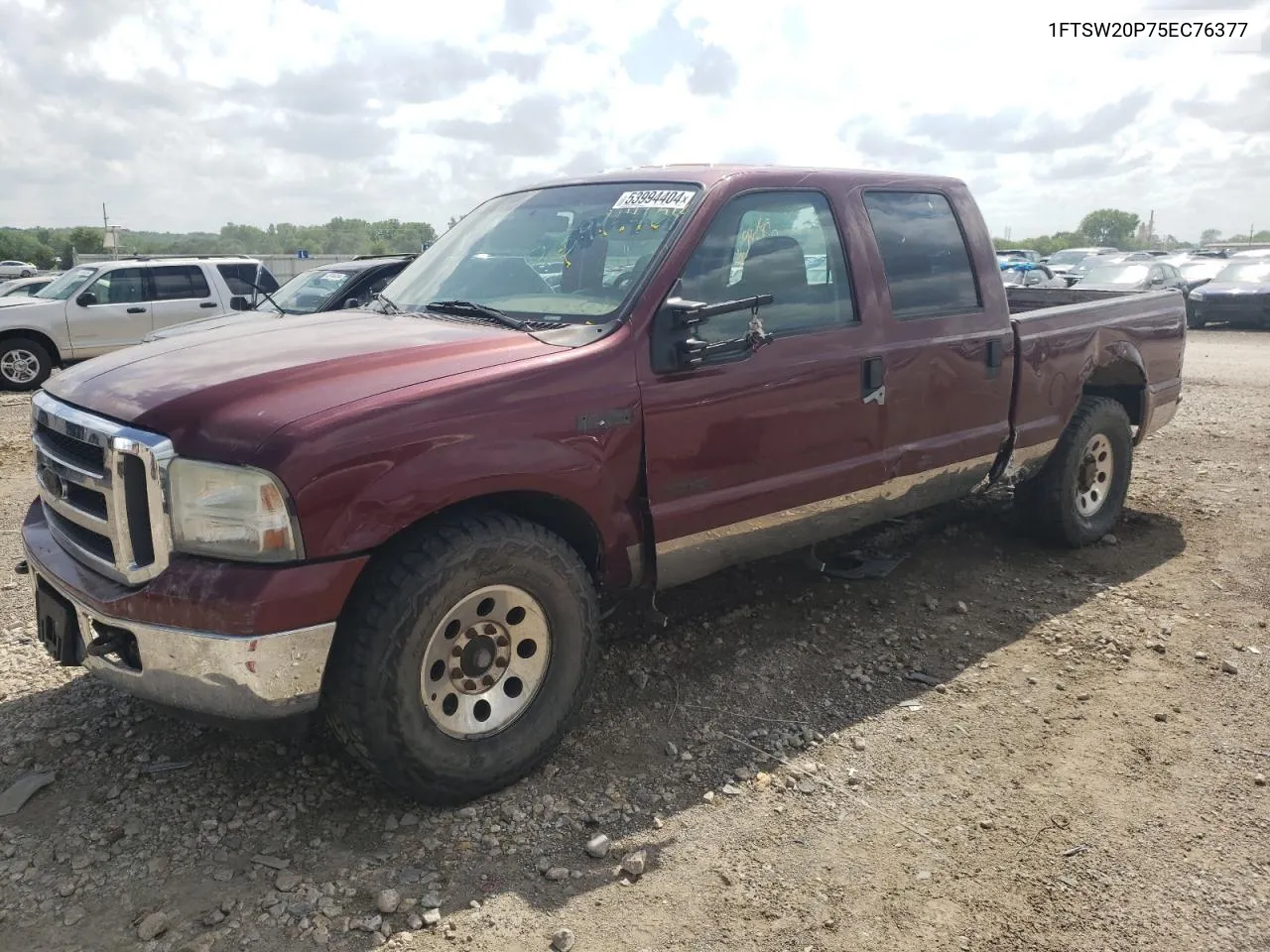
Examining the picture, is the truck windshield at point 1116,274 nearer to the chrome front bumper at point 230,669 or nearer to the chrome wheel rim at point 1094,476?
the chrome wheel rim at point 1094,476

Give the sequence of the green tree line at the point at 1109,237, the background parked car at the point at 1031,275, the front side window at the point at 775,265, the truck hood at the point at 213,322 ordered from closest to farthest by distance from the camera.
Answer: the front side window at the point at 775,265
the truck hood at the point at 213,322
the background parked car at the point at 1031,275
the green tree line at the point at 1109,237

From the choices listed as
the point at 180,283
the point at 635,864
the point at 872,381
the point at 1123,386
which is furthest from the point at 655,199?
the point at 180,283

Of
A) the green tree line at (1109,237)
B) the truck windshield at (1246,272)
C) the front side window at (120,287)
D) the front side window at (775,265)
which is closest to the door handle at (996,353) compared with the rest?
the front side window at (775,265)

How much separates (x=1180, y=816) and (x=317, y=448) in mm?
2826

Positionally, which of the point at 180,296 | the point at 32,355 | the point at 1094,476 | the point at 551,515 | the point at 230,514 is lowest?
the point at 1094,476

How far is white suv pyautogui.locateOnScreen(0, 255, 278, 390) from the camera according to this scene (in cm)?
1298

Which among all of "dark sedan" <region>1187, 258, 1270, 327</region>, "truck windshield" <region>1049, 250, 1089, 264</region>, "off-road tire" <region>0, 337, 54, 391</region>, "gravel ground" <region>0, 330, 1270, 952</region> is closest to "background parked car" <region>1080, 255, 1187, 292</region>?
"dark sedan" <region>1187, 258, 1270, 327</region>

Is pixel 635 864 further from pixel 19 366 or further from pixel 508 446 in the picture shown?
pixel 19 366

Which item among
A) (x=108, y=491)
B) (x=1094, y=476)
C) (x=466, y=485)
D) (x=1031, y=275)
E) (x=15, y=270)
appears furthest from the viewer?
(x=15, y=270)

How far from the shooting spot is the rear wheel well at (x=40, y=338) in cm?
1290

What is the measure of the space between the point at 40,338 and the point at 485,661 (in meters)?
12.7

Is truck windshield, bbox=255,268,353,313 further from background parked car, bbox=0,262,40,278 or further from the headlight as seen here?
background parked car, bbox=0,262,40,278

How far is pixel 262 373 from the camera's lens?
296 centimetres

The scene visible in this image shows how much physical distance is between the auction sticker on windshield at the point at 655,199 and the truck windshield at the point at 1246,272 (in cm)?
2010
